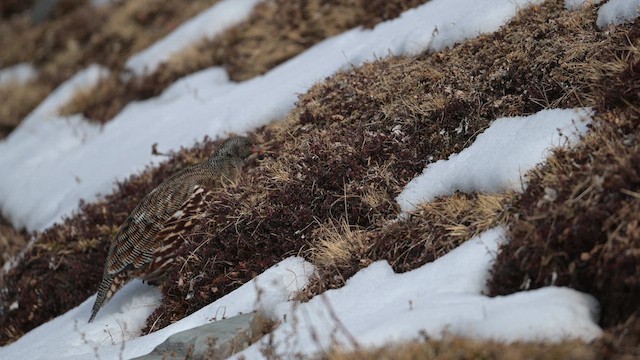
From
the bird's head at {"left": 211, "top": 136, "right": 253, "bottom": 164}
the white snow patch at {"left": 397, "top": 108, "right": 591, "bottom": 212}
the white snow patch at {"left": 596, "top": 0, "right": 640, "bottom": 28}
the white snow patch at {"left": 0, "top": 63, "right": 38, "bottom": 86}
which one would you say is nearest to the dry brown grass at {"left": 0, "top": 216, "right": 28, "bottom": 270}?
the bird's head at {"left": 211, "top": 136, "right": 253, "bottom": 164}

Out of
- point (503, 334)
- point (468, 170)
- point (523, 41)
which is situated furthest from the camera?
point (523, 41)

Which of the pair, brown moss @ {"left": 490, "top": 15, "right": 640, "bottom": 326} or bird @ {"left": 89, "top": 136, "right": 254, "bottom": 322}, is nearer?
brown moss @ {"left": 490, "top": 15, "right": 640, "bottom": 326}

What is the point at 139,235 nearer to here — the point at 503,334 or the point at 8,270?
the point at 8,270

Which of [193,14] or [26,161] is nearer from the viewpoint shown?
[26,161]

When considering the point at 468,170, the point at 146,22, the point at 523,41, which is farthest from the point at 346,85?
the point at 146,22

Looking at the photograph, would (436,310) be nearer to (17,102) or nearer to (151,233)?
(151,233)

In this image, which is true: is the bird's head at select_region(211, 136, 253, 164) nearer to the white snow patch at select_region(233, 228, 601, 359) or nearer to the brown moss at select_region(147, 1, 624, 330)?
the brown moss at select_region(147, 1, 624, 330)

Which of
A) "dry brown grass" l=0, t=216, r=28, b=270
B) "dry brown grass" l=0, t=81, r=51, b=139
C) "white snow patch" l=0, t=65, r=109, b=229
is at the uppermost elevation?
"dry brown grass" l=0, t=81, r=51, b=139

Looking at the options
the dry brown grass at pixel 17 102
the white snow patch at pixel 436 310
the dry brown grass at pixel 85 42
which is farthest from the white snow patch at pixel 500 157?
the dry brown grass at pixel 17 102
